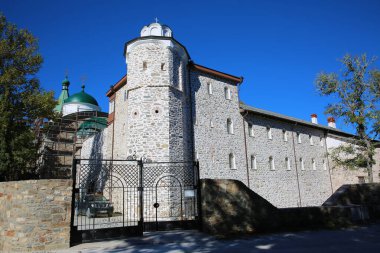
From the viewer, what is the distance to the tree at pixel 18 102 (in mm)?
14711

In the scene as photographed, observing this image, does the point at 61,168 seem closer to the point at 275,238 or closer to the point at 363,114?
the point at 275,238

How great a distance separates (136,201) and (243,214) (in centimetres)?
707

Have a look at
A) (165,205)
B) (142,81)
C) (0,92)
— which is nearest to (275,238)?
(165,205)

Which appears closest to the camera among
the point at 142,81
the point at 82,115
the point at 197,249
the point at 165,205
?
the point at 197,249

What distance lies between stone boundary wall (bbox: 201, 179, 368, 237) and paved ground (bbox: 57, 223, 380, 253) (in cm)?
61

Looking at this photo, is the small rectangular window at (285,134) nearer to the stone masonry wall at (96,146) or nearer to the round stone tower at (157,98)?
the round stone tower at (157,98)

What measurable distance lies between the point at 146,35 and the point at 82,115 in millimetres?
15992

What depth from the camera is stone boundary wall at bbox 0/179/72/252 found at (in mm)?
7695

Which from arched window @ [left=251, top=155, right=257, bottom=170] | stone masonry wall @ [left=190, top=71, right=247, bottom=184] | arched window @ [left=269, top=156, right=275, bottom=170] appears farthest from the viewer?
arched window @ [left=269, top=156, right=275, bottom=170]

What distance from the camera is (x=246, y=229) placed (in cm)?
918

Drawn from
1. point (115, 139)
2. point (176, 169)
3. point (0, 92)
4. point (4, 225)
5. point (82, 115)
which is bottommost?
point (4, 225)

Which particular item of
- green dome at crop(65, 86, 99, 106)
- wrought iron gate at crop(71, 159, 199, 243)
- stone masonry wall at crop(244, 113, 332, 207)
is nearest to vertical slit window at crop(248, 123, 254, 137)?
stone masonry wall at crop(244, 113, 332, 207)

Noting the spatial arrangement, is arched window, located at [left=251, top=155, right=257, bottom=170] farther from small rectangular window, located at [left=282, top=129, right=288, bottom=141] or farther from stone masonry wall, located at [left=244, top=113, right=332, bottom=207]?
small rectangular window, located at [left=282, top=129, right=288, bottom=141]

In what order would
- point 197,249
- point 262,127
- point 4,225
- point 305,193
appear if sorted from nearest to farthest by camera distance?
point 197,249, point 4,225, point 262,127, point 305,193
